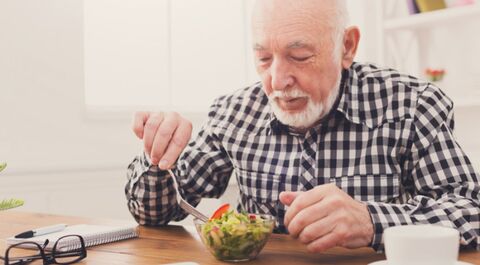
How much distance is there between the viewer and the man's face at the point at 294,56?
1.46 m

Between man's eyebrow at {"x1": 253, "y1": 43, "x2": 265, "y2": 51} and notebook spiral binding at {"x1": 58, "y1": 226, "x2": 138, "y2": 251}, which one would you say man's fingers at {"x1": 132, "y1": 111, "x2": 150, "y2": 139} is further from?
man's eyebrow at {"x1": 253, "y1": 43, "x2": 265, "y2": 51}

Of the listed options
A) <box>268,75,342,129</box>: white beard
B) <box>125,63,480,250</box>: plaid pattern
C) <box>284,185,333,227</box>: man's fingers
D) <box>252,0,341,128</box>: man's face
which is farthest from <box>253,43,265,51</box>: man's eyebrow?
<box>284,185,333,227</box>: man's fingers

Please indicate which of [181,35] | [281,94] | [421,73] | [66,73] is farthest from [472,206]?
[181,35]

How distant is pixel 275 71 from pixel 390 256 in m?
0.74

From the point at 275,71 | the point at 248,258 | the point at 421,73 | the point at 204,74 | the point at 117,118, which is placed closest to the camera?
the point at 248,258

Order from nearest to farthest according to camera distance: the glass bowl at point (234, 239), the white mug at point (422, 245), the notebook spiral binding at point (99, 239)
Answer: the white mug at point (422, 245), the glass bowl at point (234, 239), the notebook spiral binding at point (99, 239)

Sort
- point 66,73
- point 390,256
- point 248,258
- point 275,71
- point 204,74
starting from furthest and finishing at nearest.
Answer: point 204,74, point 66,73, point 275,71, point 248,258, point 390,256

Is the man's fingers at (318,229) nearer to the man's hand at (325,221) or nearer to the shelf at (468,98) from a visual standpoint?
the man's hand at (325,221)

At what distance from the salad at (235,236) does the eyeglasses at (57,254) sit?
0.24 m

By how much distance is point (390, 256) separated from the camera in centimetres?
78

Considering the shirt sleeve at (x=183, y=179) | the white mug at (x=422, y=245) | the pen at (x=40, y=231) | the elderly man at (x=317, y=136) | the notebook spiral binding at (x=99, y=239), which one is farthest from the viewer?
the shirt sleeve at (x=183, y=179)

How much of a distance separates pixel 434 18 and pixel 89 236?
235 cm

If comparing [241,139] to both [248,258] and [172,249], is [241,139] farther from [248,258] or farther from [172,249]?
[248,258]

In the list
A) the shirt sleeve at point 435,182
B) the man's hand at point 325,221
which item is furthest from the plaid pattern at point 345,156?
the man's hand at point 325,221
